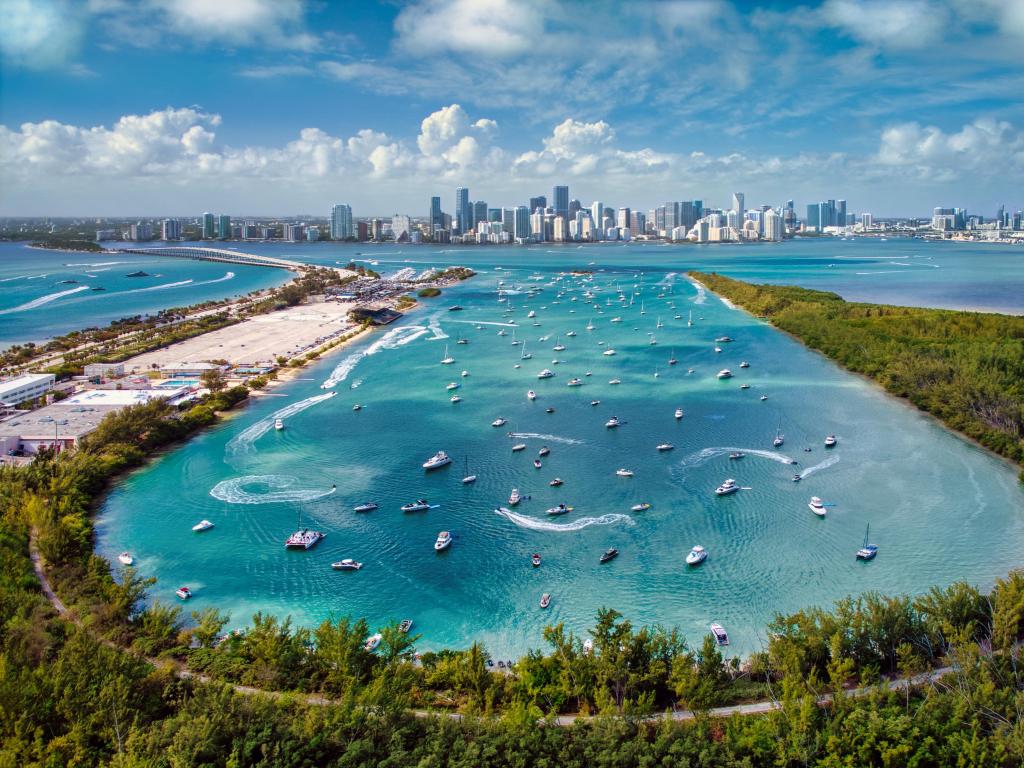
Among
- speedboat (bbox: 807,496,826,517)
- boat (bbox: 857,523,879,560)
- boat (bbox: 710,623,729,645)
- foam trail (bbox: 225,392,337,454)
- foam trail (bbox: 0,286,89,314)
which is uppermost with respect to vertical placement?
foam trail (bbox: 0,286,89,314)

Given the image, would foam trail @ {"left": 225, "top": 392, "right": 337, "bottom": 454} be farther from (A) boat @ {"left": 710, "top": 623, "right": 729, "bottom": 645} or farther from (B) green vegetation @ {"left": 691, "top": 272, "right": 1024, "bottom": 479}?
(B) green vegetation @ {"left": 691, "top": 272, "right": 1024, "bottom": 479}

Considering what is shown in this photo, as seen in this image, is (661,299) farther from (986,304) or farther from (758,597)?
(758,597)

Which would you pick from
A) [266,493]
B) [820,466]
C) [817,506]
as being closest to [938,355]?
[820,466]

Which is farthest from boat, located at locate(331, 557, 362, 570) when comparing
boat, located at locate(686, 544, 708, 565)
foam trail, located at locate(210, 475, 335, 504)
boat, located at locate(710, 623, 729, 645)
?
boat, located at locate(710, 623, 729, 645)

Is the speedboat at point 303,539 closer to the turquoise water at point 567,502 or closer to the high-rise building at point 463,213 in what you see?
the turquoise water at point 567,502

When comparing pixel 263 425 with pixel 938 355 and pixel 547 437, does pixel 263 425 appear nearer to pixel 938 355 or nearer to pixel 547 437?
pixel 547 437

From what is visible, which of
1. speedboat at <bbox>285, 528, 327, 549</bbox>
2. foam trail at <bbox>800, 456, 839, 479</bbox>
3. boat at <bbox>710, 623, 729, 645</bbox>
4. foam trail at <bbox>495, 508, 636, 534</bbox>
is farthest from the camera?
foam trail at <bbox>800, 456, 839, 479</bbox>

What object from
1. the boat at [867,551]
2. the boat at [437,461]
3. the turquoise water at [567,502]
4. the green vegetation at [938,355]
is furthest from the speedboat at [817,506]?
the boat at [437,461]
